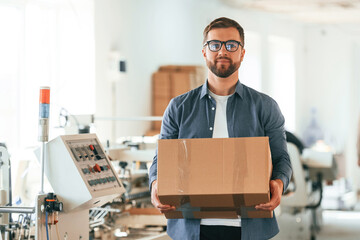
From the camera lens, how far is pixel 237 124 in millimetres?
2002

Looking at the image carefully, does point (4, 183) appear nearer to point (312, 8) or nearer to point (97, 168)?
point (97, 168)

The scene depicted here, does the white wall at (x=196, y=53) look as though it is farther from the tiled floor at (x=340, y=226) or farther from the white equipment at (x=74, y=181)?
the white equipment at (x=74, y=181)

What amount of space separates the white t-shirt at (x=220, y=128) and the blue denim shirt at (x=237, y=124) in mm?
15

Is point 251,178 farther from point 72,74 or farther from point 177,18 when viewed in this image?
point 177,18

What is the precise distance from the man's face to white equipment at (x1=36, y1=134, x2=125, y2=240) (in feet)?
2.75

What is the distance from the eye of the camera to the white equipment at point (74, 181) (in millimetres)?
2518

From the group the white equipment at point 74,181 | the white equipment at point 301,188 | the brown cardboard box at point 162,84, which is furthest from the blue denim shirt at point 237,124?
the brown cardboard box at point 162,84

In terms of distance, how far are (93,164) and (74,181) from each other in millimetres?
147

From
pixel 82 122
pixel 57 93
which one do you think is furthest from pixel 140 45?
pixel 82 122

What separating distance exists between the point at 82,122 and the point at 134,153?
0.36 meters

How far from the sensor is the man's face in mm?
1968

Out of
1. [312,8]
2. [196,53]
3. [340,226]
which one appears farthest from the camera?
[312,8]

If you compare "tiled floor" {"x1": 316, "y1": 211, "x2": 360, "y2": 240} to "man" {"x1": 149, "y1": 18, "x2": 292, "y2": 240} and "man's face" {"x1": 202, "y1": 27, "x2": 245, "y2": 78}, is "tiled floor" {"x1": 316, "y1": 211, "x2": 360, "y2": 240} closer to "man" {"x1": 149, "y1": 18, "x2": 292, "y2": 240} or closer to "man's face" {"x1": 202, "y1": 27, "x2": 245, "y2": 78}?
"man" {"x1": 149, "y1": 18, "x2": 292, "y2": 240}

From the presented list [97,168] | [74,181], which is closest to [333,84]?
[97,168]
